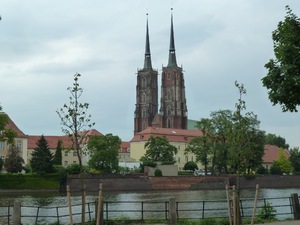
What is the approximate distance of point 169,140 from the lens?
131625mm

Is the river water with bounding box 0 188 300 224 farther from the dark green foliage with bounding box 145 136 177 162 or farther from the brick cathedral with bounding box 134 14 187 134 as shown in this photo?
the brick cathedral with bounding box 134 14 187 134

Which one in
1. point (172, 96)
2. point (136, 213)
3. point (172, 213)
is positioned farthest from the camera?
point (172, 96)

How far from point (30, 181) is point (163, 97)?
9511 centimetres

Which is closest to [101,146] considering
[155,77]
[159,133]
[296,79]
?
[159,133]

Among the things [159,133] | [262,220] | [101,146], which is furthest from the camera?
[159,133]

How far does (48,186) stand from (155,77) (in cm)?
10159

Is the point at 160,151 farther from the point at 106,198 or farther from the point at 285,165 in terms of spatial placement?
the point at 106,198

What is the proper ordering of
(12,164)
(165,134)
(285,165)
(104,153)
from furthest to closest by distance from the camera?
(165,134) → (285,165) → (104,153) → (12,164)

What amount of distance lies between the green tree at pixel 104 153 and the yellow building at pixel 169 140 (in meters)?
40.9

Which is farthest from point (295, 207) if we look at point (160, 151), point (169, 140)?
point (169, 140)

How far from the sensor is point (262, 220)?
70.7 ft

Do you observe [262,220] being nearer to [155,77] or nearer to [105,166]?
[105,166]

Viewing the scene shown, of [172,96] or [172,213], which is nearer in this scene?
[172,213]

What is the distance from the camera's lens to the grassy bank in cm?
6838
